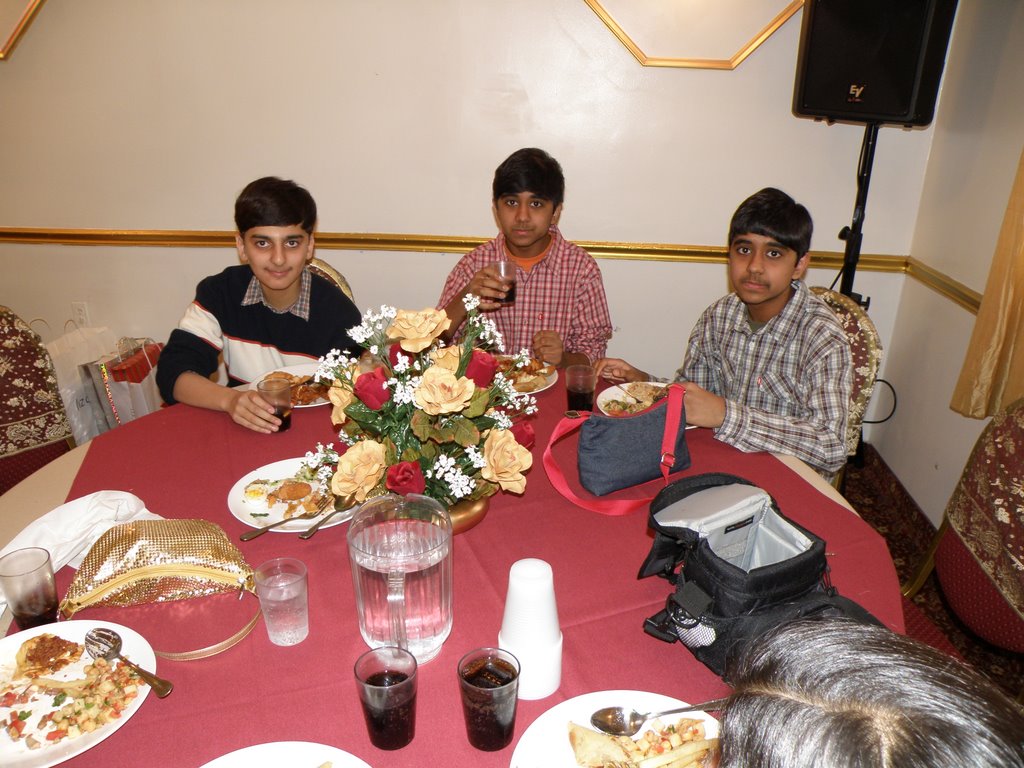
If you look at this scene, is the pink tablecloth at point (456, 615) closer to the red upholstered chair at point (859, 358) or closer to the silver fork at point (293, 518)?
the silver fork at point (293, 518)

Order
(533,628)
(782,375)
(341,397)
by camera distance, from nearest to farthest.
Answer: (533,628) → (341,397) → (782,375)

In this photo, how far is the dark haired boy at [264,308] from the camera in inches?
93.9

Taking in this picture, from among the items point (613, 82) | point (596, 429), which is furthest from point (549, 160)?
point (596, 429)

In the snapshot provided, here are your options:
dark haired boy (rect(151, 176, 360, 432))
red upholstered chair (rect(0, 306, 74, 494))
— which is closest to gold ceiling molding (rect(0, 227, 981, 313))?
dark haired boy (rect(151, 176, 360, 432))

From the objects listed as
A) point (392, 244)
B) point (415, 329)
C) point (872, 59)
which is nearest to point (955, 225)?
point (872, 59)

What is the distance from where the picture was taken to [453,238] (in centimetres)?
377

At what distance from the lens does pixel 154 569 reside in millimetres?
1273

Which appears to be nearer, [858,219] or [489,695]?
[489,695]

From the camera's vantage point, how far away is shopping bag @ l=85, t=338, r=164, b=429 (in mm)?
3438

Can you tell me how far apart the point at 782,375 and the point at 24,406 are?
7.68 ft

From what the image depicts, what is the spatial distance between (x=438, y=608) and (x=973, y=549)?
4.24 ft

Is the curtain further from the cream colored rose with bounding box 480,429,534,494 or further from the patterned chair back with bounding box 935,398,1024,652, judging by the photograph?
the cream colored rose with bounding box 480,429,534,494

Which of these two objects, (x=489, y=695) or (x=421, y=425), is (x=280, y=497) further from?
(x=489, y=695)

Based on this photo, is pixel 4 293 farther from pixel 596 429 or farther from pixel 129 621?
pixel 596 429
